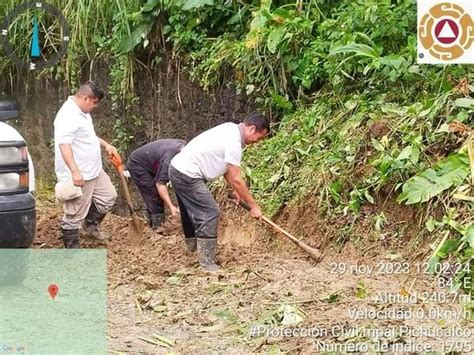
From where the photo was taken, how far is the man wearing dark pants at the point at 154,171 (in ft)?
28.7

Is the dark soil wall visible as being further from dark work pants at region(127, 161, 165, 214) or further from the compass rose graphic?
dark work pants at region(127, 161, 165, 214)

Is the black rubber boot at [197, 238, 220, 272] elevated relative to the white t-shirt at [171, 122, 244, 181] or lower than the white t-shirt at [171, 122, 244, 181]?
lower

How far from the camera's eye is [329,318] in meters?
5.44

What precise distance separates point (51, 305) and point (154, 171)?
2.97 meters

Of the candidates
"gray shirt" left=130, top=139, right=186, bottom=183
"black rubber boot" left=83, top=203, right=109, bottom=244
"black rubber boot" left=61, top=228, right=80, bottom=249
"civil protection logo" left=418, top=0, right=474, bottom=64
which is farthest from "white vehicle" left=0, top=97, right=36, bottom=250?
"civil protection logo" left=418, top=0, right=474, bottom=64

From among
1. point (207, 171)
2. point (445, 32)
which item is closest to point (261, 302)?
point (207, 171)

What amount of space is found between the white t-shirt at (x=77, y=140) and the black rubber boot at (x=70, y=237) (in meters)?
0.49

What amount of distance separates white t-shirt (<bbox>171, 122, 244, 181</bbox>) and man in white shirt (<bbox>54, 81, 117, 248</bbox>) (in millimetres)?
966

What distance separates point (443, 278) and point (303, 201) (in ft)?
6.91

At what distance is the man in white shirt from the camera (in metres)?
7.78

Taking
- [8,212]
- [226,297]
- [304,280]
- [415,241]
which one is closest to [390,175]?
[415,241]

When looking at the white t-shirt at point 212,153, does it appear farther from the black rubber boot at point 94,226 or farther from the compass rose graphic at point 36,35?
the compass rose graphic at point 36,35

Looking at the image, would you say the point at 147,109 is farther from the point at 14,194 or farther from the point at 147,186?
the point at 14,194

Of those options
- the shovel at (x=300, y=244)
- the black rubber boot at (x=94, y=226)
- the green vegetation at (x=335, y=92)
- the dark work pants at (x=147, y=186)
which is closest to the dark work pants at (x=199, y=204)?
the shovel at (x=300, y=244)
